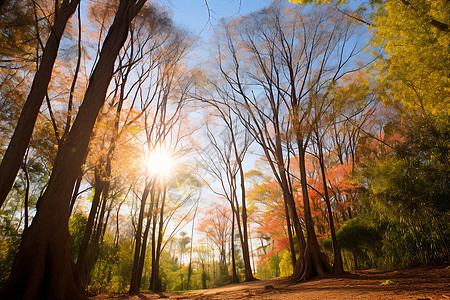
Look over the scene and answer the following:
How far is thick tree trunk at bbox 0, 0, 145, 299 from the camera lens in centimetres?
197

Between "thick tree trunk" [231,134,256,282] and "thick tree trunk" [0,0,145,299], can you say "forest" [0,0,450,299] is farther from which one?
"thick tree trunk" [231,134,256,282]

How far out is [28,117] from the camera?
3.47 m

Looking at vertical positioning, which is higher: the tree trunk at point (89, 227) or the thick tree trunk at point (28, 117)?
the thick tree trunk at point (28, 117)

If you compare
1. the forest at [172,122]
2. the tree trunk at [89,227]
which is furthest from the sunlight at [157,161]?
the tree trunk at [89,227]

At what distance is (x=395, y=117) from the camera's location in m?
9.31

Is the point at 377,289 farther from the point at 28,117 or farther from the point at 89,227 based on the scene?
the point at 89,227

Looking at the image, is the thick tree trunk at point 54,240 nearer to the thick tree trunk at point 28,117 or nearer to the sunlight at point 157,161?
the thick tree trunk at point 28,117

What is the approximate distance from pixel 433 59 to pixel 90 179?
11.6 meters

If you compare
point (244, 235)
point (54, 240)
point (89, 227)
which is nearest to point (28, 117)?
point (54, 240)

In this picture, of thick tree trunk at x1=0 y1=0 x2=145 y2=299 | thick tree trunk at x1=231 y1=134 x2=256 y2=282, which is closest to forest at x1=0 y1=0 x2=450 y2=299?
thick tree trunk at x1=0 y1=0 x2=145 y2=299

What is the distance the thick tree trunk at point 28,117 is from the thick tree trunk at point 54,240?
4.75 ft

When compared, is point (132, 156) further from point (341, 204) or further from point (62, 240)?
point (341, 204)

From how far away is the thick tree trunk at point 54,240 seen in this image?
1.97 m

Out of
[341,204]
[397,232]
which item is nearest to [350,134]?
[341,204]
